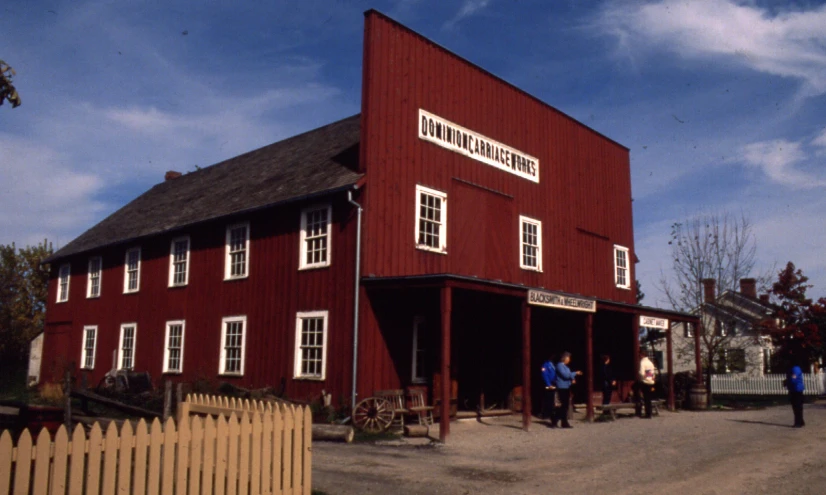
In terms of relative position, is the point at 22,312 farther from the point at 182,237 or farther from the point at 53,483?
the point at 53,483

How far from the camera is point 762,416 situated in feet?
68.4

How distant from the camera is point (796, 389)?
16953mm

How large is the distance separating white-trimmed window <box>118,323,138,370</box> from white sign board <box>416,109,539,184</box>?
13.1 meters

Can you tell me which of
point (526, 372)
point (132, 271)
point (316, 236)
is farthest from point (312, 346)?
point (132, 271)

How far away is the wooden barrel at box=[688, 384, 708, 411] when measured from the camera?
23625 millimetres

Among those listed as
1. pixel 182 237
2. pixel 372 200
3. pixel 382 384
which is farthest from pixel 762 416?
pixel 182 237

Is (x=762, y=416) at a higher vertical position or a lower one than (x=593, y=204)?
lower

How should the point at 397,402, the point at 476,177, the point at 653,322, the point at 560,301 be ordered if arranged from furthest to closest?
1. the point at 653,322
2. the point at 476,177
3. the point at 560,301
4. the point at 397,402

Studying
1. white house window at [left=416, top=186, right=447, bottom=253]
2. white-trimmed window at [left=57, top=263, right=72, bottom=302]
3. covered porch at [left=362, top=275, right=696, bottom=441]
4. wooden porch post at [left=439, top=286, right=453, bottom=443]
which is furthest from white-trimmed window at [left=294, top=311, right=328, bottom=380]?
white-trimmed window at [left=57, top=263, right=72, bottom=302]

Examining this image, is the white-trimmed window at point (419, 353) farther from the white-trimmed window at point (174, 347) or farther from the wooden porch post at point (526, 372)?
→ the white-trimmed window at point (174, 347)

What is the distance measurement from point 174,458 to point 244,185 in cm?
1884

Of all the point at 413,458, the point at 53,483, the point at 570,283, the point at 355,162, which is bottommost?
the point at 413,458

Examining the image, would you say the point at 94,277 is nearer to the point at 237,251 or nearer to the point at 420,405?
the point at 237,251

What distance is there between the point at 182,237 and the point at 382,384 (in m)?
10.1
